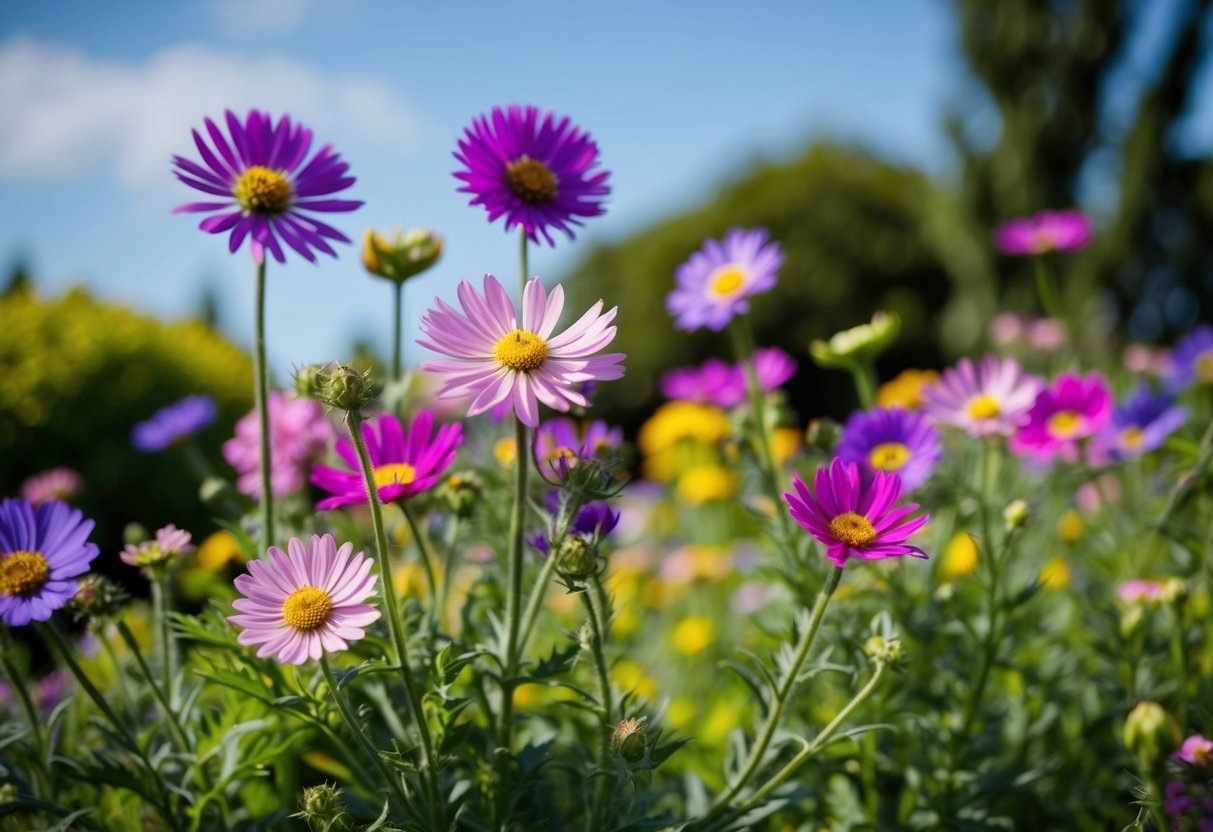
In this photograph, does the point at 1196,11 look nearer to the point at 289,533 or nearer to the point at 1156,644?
the point at 1156,644

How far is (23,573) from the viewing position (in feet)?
3.79

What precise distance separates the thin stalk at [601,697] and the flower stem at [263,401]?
50 cm

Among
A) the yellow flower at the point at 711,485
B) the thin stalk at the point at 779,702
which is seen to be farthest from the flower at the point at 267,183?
the yellow flower at the point at 711,485

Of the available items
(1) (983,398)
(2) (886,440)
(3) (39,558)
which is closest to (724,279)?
(2) (886,440)

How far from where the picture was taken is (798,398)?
10523 mm

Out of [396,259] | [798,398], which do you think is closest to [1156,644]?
[396,259]

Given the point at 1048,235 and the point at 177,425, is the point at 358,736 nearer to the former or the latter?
the point at 177,425

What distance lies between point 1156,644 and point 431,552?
4.80ft

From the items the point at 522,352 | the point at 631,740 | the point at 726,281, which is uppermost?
the point at 726,281

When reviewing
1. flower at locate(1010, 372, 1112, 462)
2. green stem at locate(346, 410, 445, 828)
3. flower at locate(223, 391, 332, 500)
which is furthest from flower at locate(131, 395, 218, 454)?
flower at locate(1010, 372, 1112, 462)

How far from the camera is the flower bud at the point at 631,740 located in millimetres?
1007

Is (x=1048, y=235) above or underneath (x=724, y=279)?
above

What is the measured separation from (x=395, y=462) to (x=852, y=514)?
0.66 meters

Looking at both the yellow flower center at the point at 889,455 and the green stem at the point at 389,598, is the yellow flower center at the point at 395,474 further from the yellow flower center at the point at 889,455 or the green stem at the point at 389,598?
the yellow flower center at the point at 889,455
